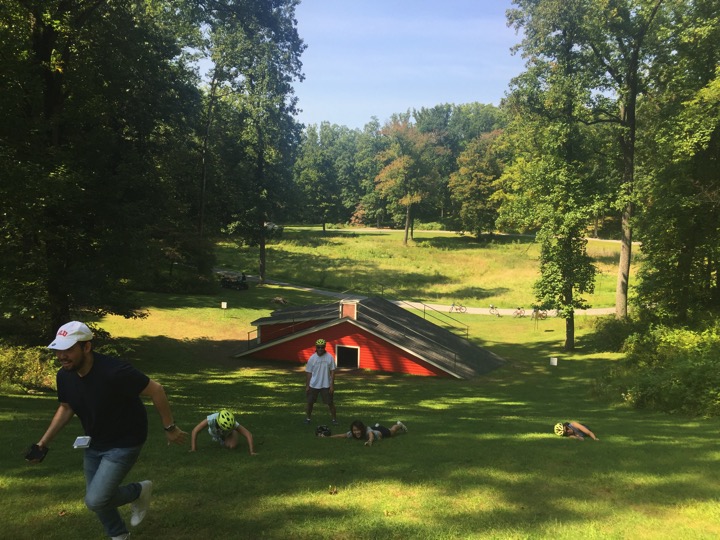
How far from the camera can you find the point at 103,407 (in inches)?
163

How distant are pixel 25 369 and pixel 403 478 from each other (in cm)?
1328

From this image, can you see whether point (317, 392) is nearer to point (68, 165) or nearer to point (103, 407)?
point (103, 407)

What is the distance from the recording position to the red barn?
2328cm

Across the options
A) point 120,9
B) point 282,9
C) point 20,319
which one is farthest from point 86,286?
point 282,9

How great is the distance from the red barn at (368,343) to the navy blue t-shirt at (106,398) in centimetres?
1934

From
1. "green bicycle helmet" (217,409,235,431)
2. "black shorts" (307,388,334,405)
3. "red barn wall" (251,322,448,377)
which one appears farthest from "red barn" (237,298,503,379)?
"green bicycle helmet" (217,409,235,431)

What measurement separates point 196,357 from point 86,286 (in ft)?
28.5

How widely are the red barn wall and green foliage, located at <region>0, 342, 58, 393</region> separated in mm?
11692

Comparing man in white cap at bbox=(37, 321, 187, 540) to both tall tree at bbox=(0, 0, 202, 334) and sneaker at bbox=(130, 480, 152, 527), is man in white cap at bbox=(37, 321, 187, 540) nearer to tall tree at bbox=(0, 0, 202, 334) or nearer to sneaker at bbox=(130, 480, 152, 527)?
sneaker at bbox=(130, 480, 152, 527)

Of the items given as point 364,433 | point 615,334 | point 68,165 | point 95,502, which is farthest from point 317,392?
point 615,334

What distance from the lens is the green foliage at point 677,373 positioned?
13.2 metres

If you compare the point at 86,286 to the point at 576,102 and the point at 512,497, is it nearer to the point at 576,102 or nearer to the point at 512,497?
the point at 512,497

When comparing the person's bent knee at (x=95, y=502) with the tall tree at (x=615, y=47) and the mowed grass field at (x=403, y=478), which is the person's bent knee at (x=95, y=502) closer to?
the mowed grass field at (x=403, y=478)

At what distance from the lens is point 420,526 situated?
5.29 metres
